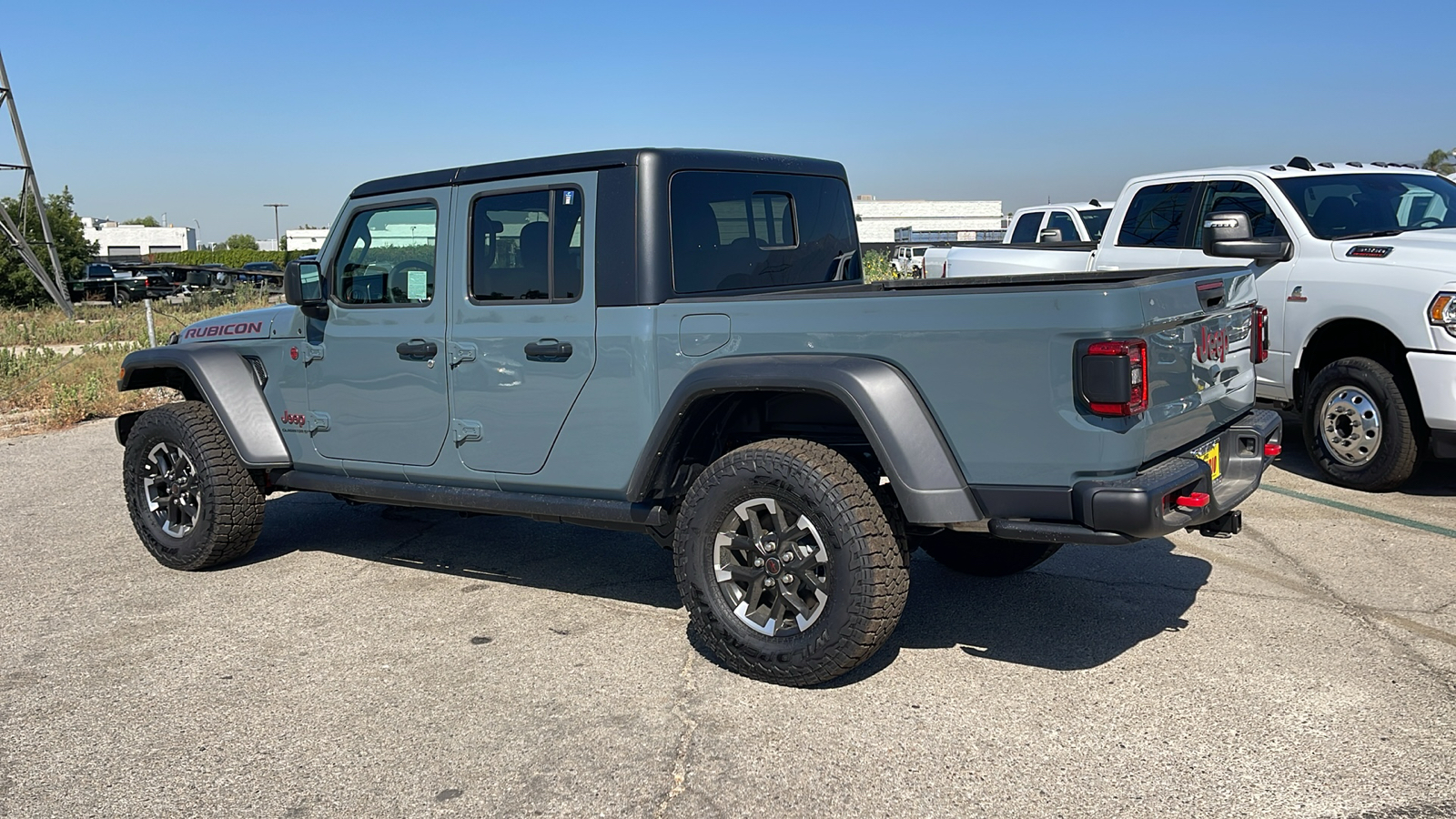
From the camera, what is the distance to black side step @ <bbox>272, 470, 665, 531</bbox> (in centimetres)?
458

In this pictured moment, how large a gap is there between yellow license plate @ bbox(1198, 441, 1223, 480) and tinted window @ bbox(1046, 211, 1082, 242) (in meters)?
10.3

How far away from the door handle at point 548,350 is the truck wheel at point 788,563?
797mm

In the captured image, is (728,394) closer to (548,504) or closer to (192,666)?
(548,504)

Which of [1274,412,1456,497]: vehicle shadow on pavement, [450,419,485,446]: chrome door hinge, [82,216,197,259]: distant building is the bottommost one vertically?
[1274,412,1456,497]: vehicle shadow on pavement

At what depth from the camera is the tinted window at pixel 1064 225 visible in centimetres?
1413

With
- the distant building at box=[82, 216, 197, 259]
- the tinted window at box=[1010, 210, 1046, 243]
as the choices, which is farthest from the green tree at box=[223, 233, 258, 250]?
the tinted window at box=[1010, 210, 1046, 243]

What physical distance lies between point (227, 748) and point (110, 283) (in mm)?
33089

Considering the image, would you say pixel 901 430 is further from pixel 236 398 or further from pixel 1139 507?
pixel 236 398

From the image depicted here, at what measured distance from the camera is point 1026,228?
14867 millimetres

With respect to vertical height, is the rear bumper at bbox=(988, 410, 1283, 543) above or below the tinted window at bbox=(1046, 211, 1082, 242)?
below

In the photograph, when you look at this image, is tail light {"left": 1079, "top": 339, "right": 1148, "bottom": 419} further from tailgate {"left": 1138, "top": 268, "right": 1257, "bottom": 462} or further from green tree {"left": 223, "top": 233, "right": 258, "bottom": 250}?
green tree {"left": 223, "top": 233, "right": 258, "bottom": 250}

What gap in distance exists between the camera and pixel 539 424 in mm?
4727

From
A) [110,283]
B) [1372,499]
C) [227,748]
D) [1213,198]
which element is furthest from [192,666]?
[110,283]

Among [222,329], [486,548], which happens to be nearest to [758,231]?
[486,548]
